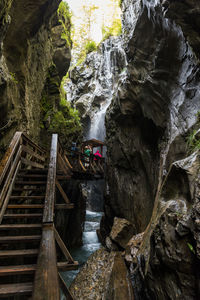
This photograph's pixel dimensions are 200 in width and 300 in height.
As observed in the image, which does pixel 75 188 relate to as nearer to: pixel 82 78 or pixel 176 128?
pixel 176 128

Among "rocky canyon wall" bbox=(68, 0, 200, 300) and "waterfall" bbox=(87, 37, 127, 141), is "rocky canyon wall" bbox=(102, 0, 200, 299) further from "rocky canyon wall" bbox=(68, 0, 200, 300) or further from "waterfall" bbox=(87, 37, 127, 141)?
"waterfall" bbox=(87, 37, 127, 141)

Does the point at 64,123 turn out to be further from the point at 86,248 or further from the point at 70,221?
the point at 86,248

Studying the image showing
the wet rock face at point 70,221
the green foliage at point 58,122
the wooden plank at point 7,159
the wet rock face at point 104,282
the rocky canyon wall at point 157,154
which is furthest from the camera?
the green foliage at point 58,122

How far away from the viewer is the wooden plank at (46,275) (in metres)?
1.35

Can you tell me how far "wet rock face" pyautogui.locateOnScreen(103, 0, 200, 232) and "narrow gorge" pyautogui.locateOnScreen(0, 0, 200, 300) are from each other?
→ 0.14 ft

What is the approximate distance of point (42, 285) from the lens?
1.44 meters

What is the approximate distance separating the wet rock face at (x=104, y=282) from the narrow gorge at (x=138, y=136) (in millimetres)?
43

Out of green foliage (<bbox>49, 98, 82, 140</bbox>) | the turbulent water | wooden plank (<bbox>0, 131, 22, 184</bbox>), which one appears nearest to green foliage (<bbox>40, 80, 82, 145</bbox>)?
green foliage (<bbox>49, 98, 82, 140</bbox>)

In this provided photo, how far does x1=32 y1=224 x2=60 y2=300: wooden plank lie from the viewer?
53.2 inches

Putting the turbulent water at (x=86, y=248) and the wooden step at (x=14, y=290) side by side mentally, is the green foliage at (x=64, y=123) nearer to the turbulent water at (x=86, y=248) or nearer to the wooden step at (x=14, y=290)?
the turbulent water at (x=86, y=248)

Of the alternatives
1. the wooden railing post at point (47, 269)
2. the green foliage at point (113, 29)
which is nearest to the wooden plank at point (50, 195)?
the wooden railing post at point (47, 269)

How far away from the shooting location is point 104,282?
5.94 metres

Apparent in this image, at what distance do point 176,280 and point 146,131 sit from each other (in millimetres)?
7275

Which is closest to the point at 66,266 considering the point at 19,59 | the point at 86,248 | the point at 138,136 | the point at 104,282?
the point at 104,282
